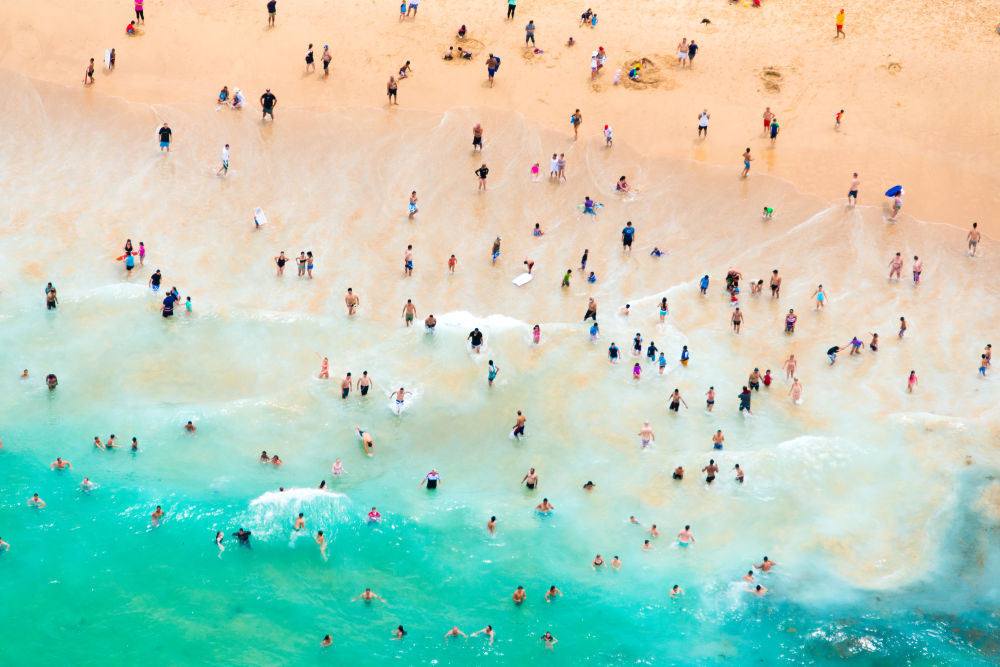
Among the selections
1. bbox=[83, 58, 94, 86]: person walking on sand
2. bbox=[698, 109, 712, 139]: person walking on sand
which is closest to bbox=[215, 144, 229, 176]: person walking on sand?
bbox=[83, 58, 94, 86]: person walking on sand

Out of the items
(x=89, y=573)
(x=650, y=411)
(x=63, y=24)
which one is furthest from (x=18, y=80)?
(x=650, y=411)

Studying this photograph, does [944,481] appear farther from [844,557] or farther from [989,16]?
[989,16]

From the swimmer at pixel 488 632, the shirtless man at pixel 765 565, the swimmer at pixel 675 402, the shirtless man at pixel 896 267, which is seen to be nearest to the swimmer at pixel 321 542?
the swimmer at pixel 488 632

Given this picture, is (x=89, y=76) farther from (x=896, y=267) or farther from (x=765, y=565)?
(x=765, y=565)

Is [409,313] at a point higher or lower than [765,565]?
higher

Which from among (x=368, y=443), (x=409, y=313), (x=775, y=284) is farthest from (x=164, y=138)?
(x=775, y=284)

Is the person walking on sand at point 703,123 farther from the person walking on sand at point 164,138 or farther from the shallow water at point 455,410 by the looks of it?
the person walking on sand at point 164,138

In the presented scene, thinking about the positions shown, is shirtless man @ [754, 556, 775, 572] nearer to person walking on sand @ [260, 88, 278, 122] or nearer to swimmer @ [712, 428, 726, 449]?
swimmer @ [712, 428, 726, 449]
